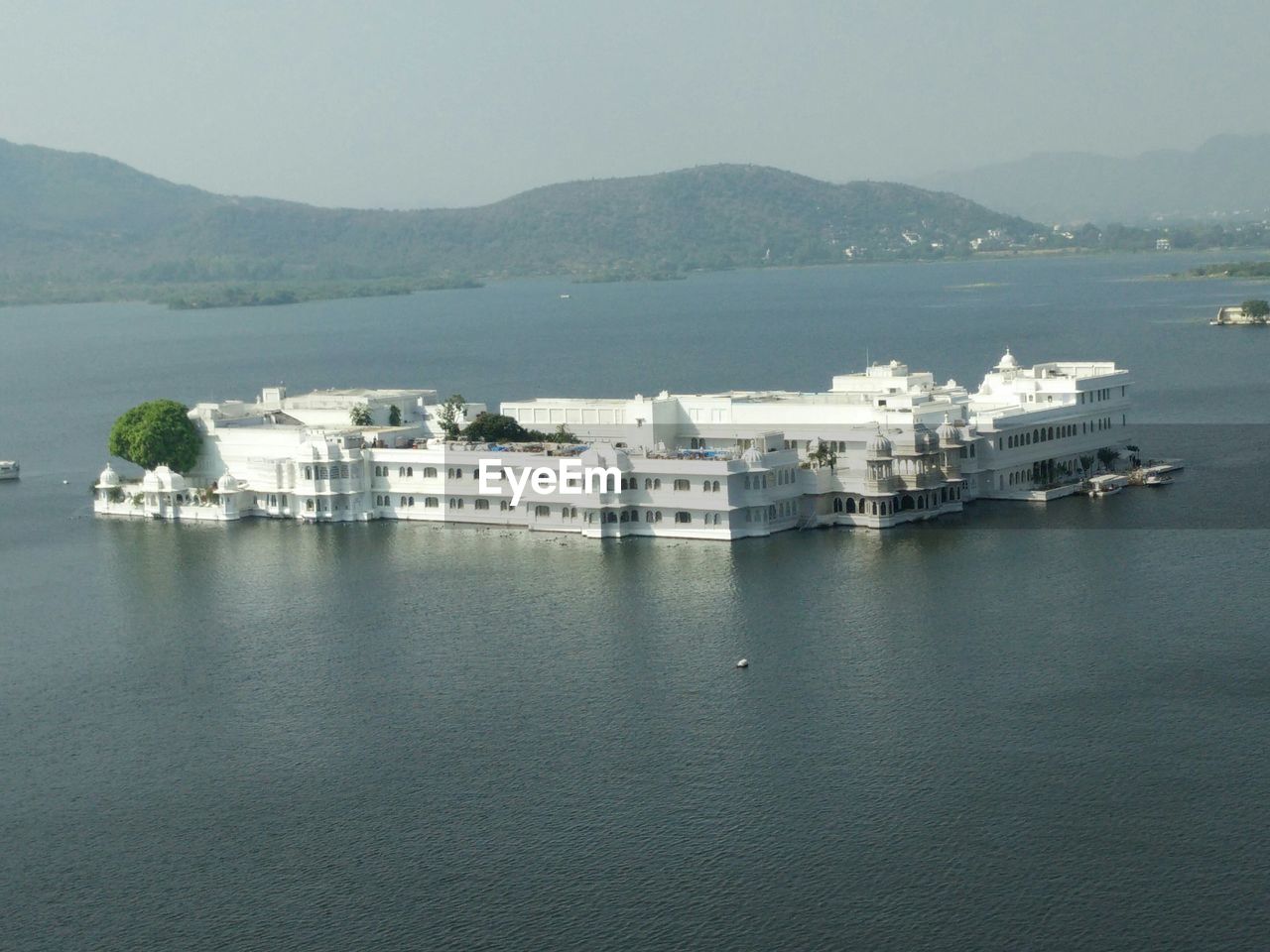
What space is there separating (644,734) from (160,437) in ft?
91.6

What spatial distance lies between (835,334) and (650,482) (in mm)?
79878

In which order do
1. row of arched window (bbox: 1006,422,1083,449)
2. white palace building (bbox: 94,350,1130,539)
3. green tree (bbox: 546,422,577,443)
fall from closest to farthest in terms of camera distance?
white palace building (bbox: 94,350,1130,539), row of arched window (bbox: 1006,422,1083,449), green tree (bbox: 546,422,577,443)

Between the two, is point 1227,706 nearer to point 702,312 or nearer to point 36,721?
point 36,721

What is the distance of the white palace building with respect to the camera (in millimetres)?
46625

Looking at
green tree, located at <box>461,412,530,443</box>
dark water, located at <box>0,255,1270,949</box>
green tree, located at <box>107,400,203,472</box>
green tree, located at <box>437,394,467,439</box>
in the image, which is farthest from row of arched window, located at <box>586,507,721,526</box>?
green tree, located at <box>107,400,203,472</box>

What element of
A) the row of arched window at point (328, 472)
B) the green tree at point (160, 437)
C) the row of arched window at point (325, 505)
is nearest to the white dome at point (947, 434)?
the row of arched window at point (328, 472)

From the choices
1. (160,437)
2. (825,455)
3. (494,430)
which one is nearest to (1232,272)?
(494,430)

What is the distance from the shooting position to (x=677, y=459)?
4659 cm

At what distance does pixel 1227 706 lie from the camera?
1192 inches

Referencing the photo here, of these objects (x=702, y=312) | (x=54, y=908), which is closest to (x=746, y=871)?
(x=54, y=908)

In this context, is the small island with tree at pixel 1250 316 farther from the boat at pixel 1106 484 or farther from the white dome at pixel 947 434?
the white dome at pixel 947 434

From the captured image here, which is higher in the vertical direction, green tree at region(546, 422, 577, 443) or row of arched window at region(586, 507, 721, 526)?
green tree at region(546, 422, 577, 443)

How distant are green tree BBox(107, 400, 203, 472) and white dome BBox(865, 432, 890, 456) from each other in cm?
1970

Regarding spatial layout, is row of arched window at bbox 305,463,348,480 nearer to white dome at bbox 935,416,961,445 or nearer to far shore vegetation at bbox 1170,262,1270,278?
white dome at bbox 935,416,961,445
